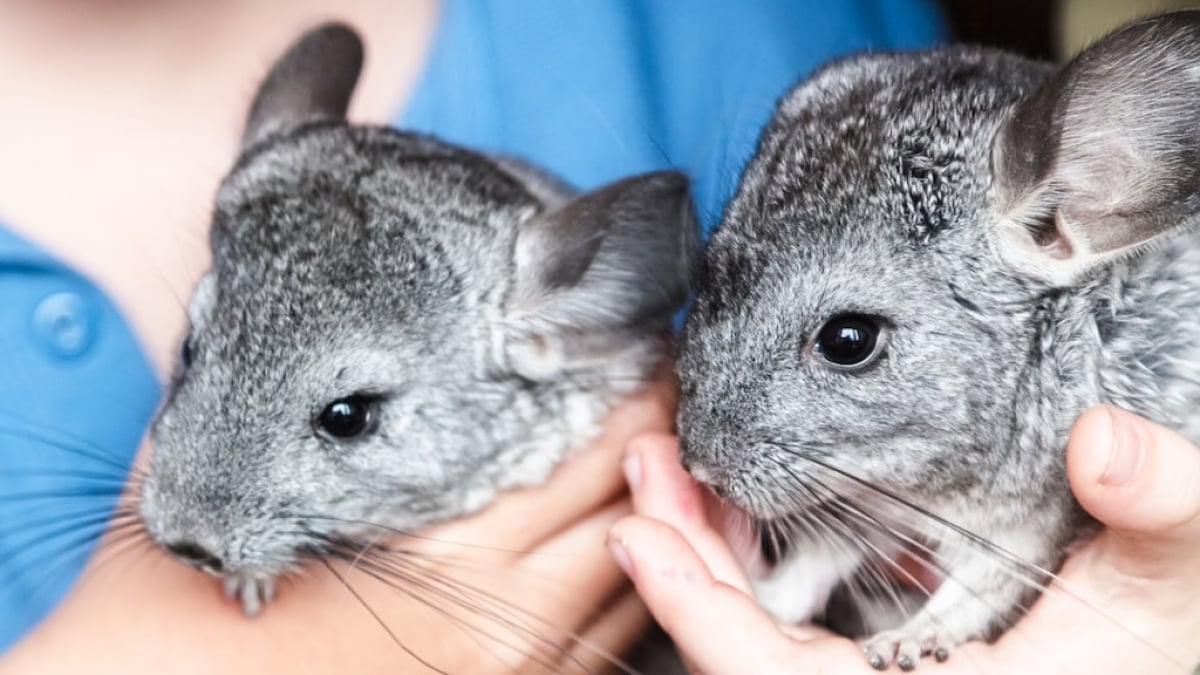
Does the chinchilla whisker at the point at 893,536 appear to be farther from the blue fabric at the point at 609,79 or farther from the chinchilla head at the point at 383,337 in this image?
the blue fabric at the point at 609,79

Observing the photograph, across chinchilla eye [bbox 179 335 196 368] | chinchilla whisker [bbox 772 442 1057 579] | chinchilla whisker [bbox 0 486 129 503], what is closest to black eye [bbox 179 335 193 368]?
chinchilla eye [bbox 179 335 196 368]

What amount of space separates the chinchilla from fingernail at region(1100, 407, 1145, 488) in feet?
0.53

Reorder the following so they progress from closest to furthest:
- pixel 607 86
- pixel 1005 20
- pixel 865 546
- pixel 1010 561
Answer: pixel 1010 561, pixel 865 546, pixel 607 86, pixel 1005 20

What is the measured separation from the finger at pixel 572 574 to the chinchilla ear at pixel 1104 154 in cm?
83

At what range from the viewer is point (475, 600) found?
1.81 m

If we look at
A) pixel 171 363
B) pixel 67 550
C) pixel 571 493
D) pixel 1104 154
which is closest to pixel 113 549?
pixel 67 550

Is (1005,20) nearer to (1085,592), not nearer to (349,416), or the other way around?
(1085,592)

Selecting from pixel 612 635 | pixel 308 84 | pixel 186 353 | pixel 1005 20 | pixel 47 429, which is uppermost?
pixel 1005 20

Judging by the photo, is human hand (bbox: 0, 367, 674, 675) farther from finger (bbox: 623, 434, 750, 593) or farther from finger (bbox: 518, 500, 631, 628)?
finger (bbox: 623, 434, 750, 593)

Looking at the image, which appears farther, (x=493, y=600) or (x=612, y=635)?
(x=612, y=635)

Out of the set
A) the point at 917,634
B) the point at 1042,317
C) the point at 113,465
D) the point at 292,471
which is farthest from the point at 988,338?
the point at 113,465

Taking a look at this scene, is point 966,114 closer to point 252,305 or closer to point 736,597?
point 736,597

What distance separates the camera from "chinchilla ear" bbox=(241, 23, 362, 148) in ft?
6.33

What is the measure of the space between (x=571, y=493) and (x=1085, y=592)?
0.77 meters
